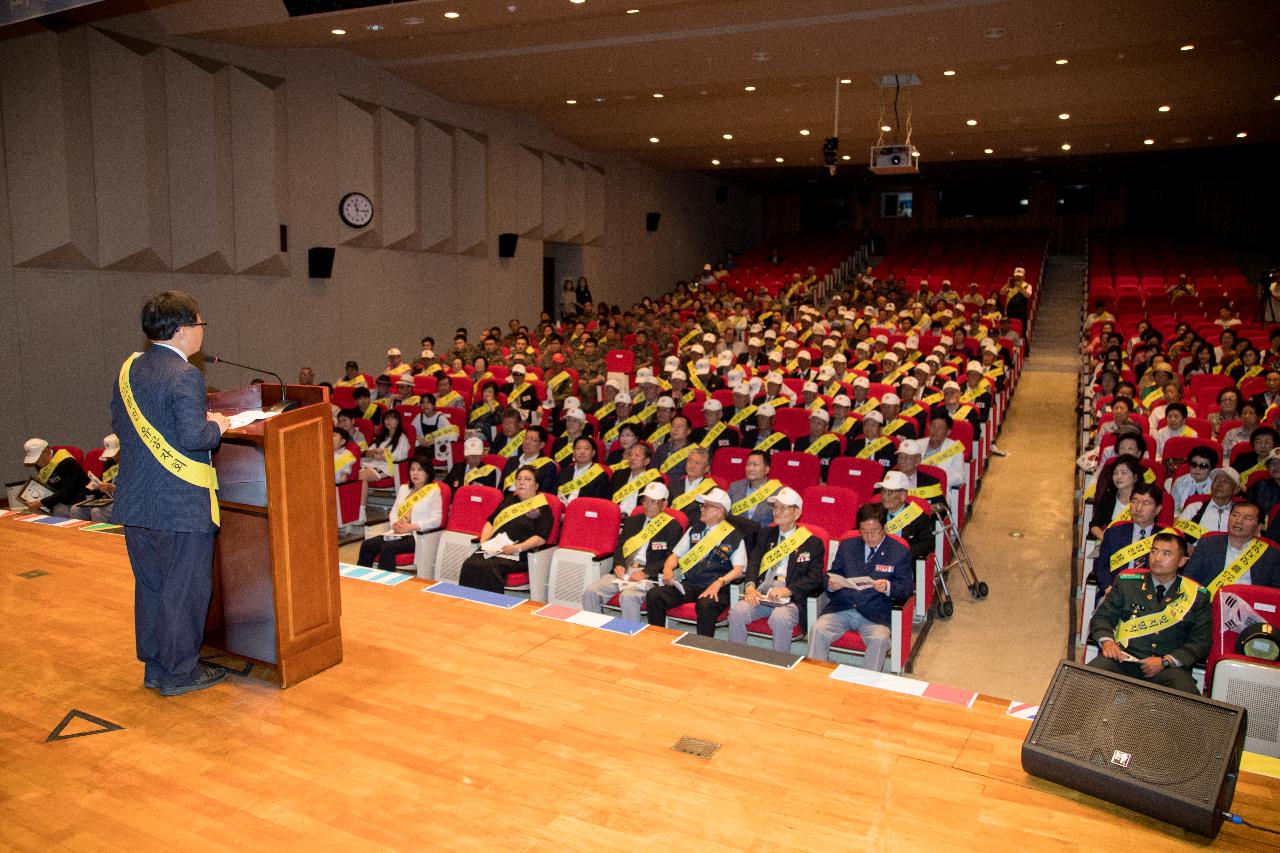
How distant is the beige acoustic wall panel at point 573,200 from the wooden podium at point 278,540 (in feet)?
48.2

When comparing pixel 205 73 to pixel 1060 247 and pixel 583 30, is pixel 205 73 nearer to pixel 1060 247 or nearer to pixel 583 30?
pixel 583 30

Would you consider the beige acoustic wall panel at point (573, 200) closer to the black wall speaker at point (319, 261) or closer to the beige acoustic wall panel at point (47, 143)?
the black wall speaker at point (319, 261)

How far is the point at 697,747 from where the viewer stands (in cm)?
278

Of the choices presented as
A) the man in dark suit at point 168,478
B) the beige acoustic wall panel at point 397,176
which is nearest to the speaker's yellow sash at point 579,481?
the man in dark suit at point 168,478

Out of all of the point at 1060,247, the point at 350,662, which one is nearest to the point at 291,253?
the point at 350,662

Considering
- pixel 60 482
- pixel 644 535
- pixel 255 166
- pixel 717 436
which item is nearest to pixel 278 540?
pixel 644 535

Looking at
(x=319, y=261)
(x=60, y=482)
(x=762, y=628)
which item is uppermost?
(x=319, y=261)

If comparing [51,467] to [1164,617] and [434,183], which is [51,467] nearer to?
[1164,617]

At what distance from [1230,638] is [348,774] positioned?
3728 millimetres

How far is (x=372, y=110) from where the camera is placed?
40.6 ft

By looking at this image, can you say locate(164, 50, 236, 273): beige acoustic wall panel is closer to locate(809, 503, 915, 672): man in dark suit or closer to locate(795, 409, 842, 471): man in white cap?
locate(795, 409, 842, 471): man in white cap

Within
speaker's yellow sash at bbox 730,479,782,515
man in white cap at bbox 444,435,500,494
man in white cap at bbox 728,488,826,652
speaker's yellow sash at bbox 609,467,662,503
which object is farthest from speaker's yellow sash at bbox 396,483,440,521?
man in white cap at bbox 728,488,826,652

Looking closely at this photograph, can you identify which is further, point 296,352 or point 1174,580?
point 296,352

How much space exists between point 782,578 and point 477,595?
172 cm
